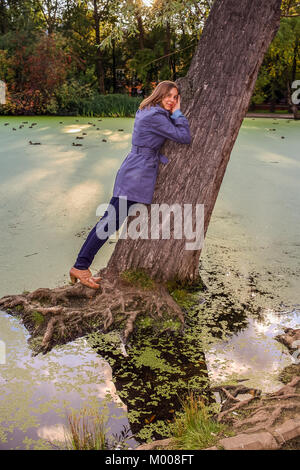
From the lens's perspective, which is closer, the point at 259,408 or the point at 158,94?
the point at 259,408

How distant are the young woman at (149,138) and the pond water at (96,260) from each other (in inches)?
37.2

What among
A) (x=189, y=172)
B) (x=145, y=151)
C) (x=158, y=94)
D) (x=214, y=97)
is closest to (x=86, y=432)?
(x=145, y=151)

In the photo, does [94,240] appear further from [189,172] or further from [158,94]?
[158,94]

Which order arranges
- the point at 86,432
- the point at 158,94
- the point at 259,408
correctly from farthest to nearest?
the point at 158,94 → the point at 259,408 → the point at 86,432

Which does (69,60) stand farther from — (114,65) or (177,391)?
(177,391)

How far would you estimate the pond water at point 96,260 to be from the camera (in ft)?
8.74

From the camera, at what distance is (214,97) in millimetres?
3594

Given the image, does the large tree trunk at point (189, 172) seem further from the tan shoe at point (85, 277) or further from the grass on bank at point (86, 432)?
the grass on bank at point (86, 432)

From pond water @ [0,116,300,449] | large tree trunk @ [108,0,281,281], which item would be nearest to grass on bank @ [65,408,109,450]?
pond water @ [0,116,300,449]

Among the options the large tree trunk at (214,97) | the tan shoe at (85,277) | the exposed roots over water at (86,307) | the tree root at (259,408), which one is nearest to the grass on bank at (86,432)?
the tree root at (259,408)

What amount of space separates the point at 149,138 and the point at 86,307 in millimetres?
1162

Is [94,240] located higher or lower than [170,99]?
lower

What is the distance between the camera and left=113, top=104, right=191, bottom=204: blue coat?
11.2ft
